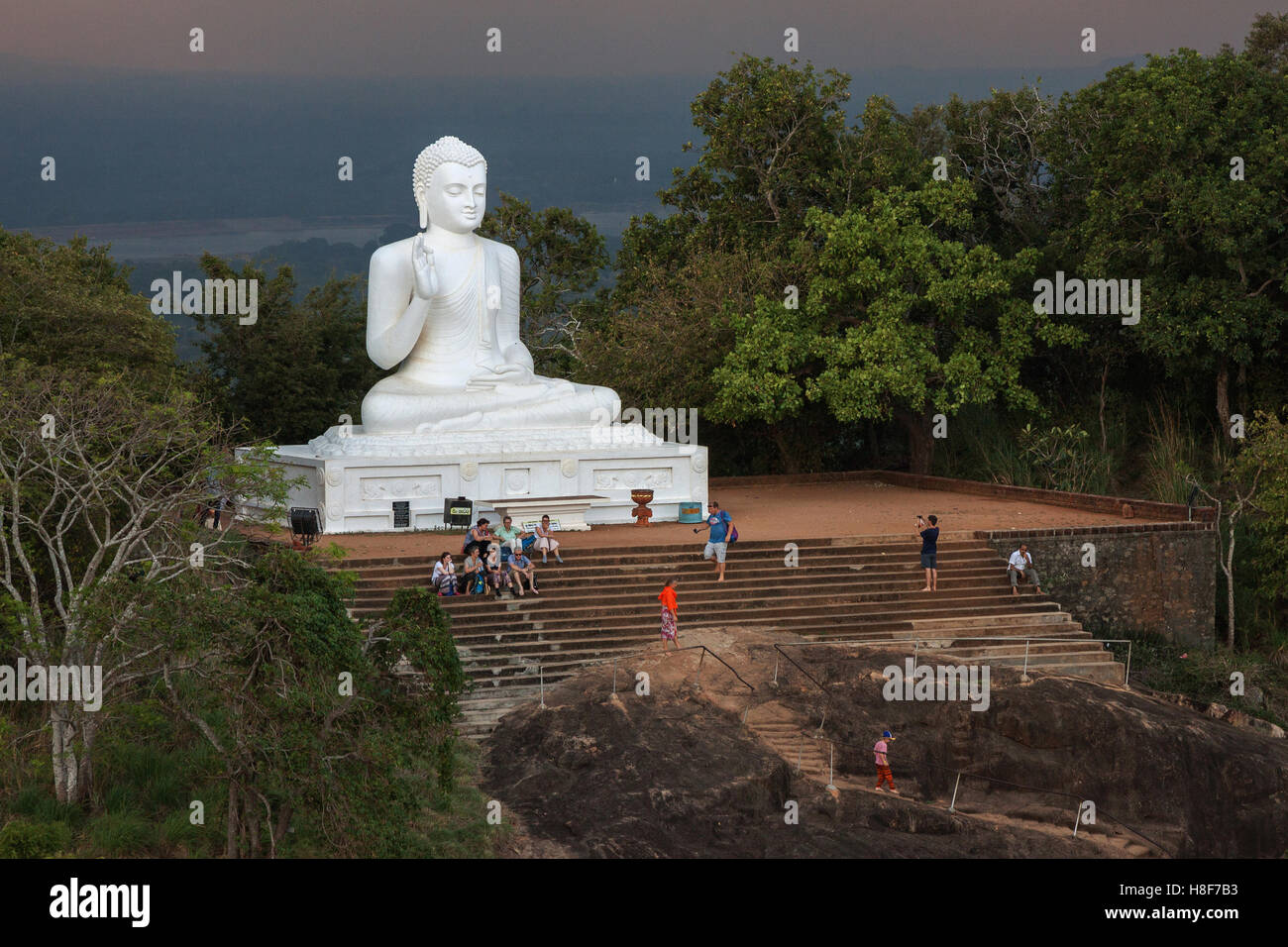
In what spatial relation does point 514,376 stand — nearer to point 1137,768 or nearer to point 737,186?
point 737,186

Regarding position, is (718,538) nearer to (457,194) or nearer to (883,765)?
(883,765)

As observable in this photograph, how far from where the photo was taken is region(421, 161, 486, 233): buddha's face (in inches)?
1011

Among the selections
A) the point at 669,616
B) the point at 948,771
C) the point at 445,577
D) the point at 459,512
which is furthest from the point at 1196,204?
the point at 445,577

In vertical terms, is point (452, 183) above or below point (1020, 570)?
above

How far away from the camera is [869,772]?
18391 mm

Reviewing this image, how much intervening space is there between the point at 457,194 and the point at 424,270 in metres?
1.65

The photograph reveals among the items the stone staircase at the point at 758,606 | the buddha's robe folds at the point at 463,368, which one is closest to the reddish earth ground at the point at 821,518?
the stone staircase at the point at 758,606

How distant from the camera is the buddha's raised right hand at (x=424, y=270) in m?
25.0

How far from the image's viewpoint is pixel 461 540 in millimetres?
23109

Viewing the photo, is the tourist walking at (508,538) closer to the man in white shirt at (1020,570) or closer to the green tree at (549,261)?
the man in white shirt at (1020,570)

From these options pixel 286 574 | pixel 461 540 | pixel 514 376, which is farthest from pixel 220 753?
pixel 514 376

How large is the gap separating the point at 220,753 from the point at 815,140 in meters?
21.9

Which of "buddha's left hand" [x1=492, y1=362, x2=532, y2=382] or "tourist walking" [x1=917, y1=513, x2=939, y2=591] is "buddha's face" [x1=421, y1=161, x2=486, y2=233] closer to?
"buddha's left hand" [x1=492, y1=362, x2=532, y2=382]

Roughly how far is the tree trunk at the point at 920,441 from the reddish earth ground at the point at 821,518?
138cm
